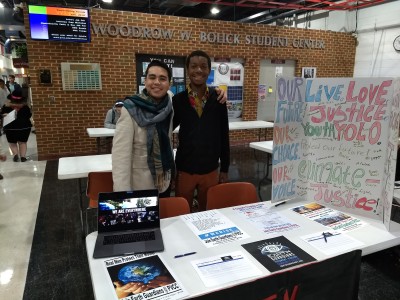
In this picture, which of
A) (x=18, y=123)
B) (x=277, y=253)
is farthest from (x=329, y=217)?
(x=18, y=123)

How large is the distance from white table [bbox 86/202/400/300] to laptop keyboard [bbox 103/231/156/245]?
2.6 inches

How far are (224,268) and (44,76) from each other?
5.30 meters

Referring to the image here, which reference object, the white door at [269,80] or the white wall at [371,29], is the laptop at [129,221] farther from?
the white wall at [371,29]

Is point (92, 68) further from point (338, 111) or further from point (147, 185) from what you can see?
point (338, 111)

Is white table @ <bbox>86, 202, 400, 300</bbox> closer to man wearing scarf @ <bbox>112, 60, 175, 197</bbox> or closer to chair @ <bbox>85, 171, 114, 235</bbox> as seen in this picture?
man wearing scarf @ <bbox>112, 60, 175, 197</bbox>

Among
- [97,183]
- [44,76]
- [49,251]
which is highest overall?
[44,76]

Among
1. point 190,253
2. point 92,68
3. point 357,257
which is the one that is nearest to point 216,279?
point 190,253

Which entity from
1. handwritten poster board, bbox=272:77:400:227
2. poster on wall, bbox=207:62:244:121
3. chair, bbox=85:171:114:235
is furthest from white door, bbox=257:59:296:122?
handwritten poster board, bbox=272:77:400:227

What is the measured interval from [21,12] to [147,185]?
17.5 feet

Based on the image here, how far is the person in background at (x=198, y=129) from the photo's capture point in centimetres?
195

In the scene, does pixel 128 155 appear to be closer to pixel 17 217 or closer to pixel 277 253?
pixel 277 253

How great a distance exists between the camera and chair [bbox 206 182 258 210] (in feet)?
6.64

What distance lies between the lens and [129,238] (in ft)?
4.66

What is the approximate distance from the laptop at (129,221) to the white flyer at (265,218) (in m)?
0.52
